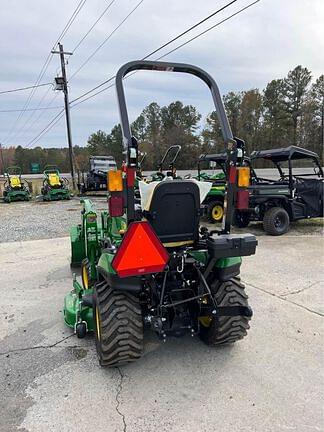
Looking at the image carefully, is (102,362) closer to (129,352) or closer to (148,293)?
(129,352)

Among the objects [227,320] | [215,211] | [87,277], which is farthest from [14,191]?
[227,320]

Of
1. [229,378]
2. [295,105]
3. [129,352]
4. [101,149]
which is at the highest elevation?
[295,105]

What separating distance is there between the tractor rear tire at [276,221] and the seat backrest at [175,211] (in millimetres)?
5139

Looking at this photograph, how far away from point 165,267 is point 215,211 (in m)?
6.52

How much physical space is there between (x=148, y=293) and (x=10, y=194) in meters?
14.5

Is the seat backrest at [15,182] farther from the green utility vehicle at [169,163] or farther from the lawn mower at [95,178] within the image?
the green utility vehicle at [169,163]

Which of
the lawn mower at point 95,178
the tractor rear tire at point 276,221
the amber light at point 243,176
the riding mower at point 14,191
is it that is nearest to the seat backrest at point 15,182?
the riding mower at point 14,191

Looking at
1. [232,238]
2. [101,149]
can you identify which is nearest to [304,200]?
[232,238]

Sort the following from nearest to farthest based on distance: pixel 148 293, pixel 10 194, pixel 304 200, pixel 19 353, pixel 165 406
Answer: pixel 165 406
pixel 148 293
pixel 19 353
pixel 304 200
pixel 10 194

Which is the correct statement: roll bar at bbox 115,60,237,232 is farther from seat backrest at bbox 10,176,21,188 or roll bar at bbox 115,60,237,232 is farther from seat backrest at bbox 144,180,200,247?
seat backrest at bbox 10,176,21,188

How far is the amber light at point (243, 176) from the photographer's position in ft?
8.52

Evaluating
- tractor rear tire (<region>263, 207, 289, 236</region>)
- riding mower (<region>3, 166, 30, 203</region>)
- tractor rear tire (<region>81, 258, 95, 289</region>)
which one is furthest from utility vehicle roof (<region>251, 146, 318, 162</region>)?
riding mower (<region>3, 166, 30, 203</region>)

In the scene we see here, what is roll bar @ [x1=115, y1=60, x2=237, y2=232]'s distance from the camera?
2.28 metres

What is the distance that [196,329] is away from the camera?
2752 mm
